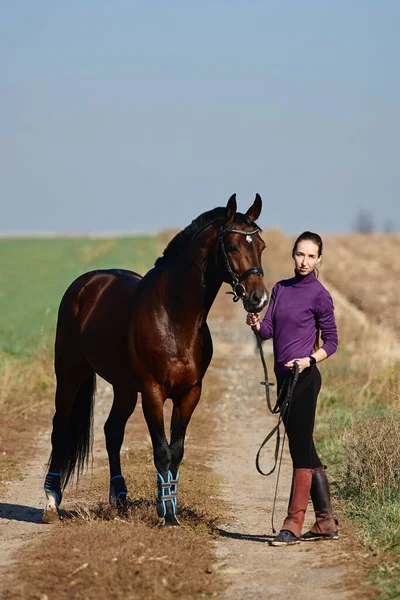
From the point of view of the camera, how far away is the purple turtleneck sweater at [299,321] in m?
6.46

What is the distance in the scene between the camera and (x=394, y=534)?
20.7 ft

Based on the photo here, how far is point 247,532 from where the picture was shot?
712 centimetres

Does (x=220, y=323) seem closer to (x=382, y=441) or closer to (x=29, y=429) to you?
(x=29, y=429)

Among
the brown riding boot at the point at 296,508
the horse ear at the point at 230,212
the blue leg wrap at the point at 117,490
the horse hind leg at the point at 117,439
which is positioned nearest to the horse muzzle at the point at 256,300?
the horse ear at the point at 230,212

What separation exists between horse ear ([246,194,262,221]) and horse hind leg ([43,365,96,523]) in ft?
7.94

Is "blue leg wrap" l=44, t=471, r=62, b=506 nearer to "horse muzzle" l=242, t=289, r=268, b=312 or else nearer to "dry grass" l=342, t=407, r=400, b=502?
"dry grass" l=342, t=407, r=400, b=502

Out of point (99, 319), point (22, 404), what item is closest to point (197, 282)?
point (99, 319)

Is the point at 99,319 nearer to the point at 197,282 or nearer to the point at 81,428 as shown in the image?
the point at 81,428

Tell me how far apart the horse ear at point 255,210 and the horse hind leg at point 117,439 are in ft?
6.57

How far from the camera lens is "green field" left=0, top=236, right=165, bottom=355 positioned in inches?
726

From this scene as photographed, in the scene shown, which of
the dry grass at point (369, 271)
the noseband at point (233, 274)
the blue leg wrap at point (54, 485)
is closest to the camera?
the noseband at point (233, 274)

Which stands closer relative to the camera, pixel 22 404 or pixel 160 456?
pixel 160 456

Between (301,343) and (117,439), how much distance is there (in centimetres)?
232

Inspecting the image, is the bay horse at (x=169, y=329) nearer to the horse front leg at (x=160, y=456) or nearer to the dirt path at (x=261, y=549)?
the horse front leg at (x=160, y=456)
